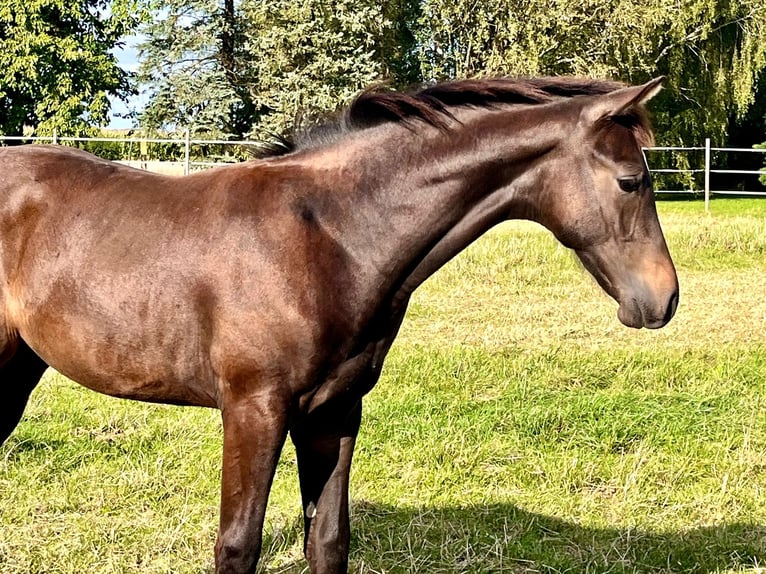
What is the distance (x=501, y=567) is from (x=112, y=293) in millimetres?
2086

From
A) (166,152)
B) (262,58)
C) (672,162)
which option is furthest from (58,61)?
(672,162)

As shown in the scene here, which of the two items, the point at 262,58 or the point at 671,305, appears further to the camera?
the point at 262,58

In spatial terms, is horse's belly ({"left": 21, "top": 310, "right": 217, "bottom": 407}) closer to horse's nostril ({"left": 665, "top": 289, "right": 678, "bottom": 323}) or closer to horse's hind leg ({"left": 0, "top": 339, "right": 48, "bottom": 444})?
horse's hind leg ({"left": 0, "top": 339, "right": 48, "bottom": 444})

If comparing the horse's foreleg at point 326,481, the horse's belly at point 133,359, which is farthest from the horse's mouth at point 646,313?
the horse's belly at point 133,359

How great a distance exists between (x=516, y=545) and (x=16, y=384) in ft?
7.68

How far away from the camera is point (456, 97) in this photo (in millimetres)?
2771

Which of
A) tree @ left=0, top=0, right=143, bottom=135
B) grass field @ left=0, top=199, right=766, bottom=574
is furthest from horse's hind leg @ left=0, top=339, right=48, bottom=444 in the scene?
tree @ left=0, top=0, right=143, bottom=135

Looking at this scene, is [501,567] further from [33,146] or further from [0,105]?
[0,105]

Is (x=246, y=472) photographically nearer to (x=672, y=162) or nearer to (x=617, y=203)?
(x=617, y=203)

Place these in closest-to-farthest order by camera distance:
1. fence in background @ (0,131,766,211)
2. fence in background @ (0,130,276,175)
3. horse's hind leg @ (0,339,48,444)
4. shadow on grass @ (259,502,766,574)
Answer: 1. horse's hind leg @ (0,339,48,444)
2. shadow on grass @ (259,502,766,574)
3. fence in background @ (0,130,276,175)
4. fence in background @ (0,131,766,211)

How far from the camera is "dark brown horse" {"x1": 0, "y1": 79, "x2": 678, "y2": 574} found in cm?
263

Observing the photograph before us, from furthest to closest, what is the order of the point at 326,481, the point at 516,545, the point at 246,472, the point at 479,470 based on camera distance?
1. the point at 479,470
2. the point at 516,545
3. the point at 326,481
4. the point at 246,472

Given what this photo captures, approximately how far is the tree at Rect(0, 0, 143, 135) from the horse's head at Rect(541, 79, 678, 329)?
22923 mm

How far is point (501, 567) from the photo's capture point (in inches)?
147
